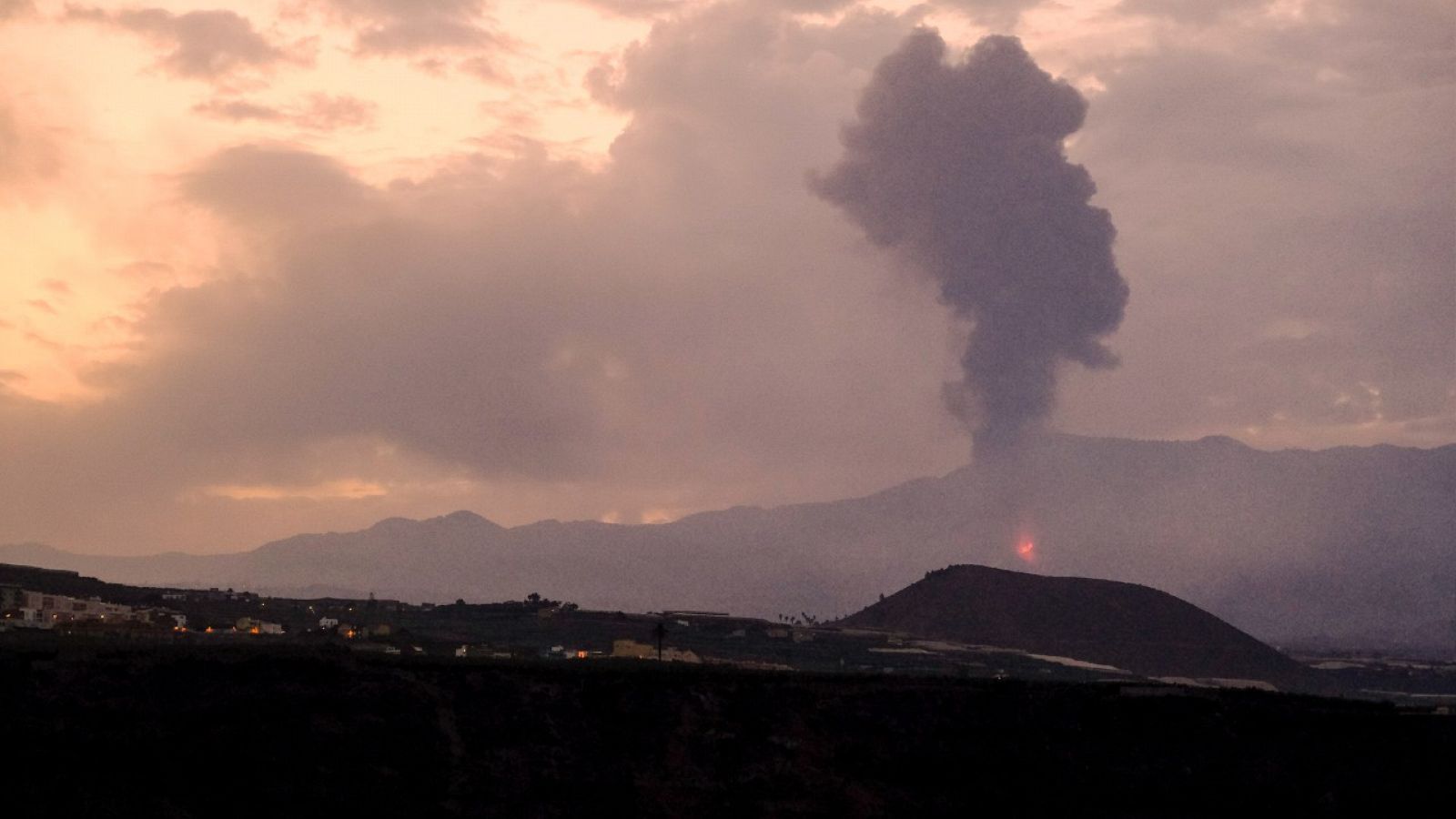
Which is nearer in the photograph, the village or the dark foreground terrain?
the dark foreground terrain

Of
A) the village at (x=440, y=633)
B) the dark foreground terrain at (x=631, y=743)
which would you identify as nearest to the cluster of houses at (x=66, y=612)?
the village at (x=440, y=633)

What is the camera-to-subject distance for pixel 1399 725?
113875 millimetres

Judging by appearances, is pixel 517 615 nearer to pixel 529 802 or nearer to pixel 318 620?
pixel 318 620

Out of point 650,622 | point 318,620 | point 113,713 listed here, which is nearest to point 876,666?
point 650,622

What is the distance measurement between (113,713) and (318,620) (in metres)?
80.7

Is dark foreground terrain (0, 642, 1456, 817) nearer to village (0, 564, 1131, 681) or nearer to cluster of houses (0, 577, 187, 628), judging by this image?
village (0, 564, 1131, 681)

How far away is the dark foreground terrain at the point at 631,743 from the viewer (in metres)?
77.8

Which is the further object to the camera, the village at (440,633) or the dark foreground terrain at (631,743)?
the village at (440,633)

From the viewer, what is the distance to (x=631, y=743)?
302 ft

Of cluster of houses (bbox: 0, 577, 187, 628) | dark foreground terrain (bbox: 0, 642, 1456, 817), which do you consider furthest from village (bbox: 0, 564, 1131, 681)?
Answer: dark foreground terrain (bbox: 0, 642, 1456, 817)

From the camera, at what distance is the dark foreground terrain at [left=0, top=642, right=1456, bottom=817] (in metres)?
77.8

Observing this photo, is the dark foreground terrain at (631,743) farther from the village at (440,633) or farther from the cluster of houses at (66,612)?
the cluster of houses at (66,612)

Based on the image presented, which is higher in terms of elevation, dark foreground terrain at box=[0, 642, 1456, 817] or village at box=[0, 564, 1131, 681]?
village at box=[0, 564, 1131, 681]

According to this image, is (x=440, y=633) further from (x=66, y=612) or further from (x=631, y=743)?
(x=631, y=743)
